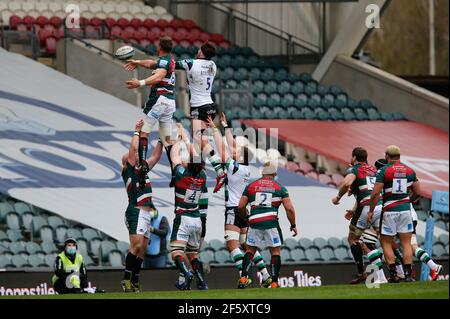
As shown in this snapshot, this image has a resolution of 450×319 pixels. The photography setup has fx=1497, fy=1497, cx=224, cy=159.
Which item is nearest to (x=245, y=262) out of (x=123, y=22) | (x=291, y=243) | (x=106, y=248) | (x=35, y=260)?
(x=35, y=260)

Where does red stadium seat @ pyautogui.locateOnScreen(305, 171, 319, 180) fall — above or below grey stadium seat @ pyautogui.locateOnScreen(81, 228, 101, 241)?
above

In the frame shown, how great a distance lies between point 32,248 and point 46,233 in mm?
1143

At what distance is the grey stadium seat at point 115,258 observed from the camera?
23.6m

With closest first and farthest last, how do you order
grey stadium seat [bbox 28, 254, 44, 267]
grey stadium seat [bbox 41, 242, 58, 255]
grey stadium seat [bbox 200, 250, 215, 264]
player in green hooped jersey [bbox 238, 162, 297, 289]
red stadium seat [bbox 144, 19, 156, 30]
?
player in green hooped jersey [bbox 238, 162, 297, 289]
grey stadium seat [bbox 28, 254, 44, 267]
grey stadium seat [bbox 41, 242, 58, 255]
grey stadium seat [bbox 200, 250, 215, 264]
red stadium seat [bbox 144, 19, 156, 30]

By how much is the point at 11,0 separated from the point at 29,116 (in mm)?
6865

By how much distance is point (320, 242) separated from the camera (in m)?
26.3

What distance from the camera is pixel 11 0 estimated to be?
35375 millimetres

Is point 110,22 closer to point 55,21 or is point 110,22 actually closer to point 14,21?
point 55,21

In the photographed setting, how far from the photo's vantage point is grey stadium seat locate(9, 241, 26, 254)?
23.5m

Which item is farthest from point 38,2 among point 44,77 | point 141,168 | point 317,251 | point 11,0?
point 141,168

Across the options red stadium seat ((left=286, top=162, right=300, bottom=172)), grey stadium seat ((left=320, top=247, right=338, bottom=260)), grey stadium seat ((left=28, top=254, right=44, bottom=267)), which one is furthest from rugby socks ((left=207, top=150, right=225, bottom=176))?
red stadium seat ((left=286, top=162, right=300, bottom=172))

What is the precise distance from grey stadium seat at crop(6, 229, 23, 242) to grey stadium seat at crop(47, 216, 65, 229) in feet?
2.31

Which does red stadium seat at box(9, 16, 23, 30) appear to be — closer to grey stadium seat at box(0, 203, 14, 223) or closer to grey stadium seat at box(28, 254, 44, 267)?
grey stadium seat at box(0, 203, 14, 223)

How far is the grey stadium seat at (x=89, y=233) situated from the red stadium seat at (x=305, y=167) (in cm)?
692
